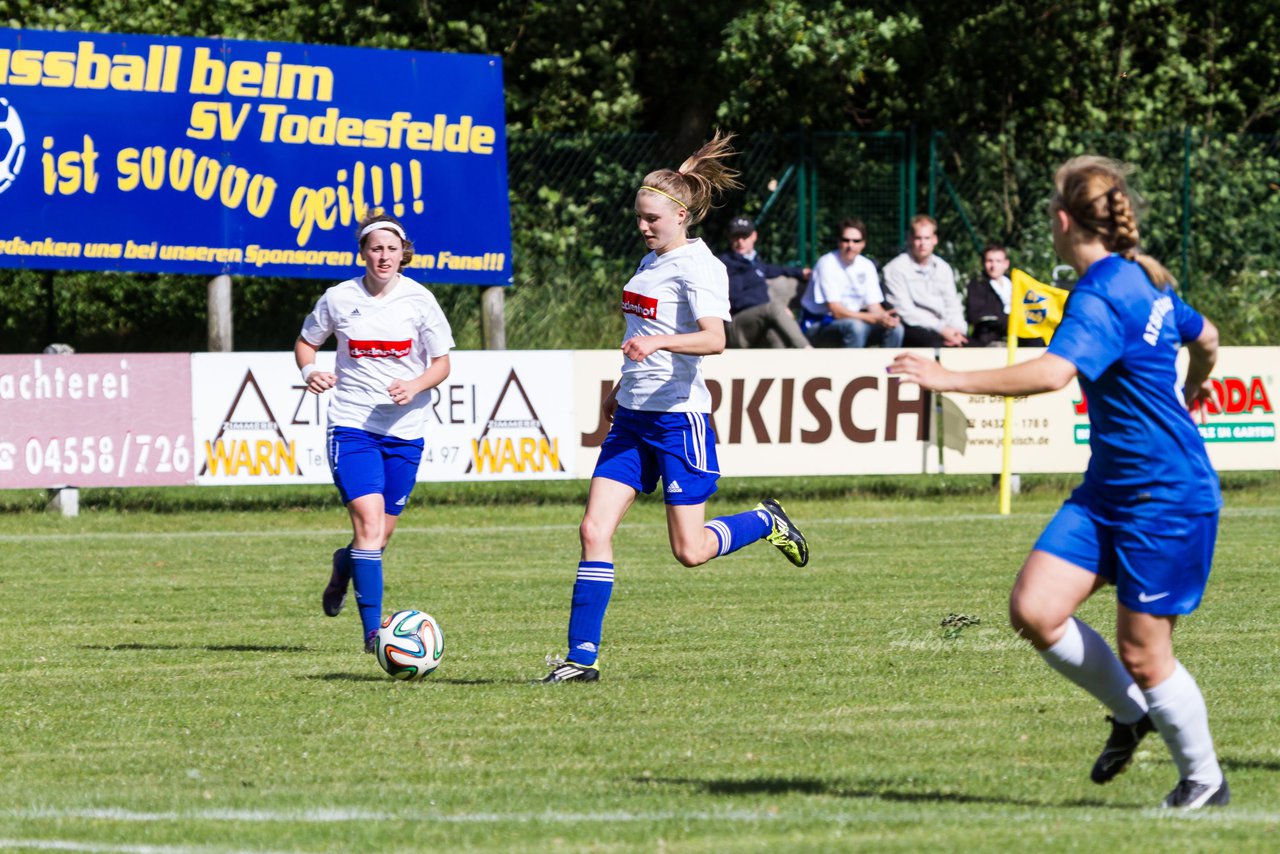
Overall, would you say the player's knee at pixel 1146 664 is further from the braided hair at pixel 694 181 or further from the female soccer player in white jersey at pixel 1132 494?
the braided hair at pixel 694 181

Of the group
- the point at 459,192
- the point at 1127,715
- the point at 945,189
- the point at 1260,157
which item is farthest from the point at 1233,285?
the point at 1127,715

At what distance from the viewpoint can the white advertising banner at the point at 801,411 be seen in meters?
16.8

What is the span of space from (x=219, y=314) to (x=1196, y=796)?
14.2 meters

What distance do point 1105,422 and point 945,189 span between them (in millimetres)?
18828

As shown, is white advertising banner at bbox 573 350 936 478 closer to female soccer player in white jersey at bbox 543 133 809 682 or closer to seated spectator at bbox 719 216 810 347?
seated spectator at bbox 719 216 810 347

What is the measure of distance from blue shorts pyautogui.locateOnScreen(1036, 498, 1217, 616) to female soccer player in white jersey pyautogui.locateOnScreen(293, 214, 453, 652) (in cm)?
405

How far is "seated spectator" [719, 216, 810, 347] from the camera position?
17906mm

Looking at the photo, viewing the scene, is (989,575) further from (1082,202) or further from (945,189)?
(945,189)

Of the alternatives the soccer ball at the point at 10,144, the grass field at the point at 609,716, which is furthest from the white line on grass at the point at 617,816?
the soccer ball at the point at 10,144

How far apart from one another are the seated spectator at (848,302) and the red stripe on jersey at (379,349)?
9804 millimetres

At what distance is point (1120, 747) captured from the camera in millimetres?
5539

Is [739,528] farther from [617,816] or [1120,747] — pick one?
[617,816]

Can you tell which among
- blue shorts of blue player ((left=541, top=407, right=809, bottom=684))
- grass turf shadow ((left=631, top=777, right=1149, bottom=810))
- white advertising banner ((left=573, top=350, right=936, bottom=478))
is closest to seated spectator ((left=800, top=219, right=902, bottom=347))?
white advertising banner ((left=573, top=350, right=936, bottom=478))

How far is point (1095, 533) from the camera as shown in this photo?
525 centimetres
